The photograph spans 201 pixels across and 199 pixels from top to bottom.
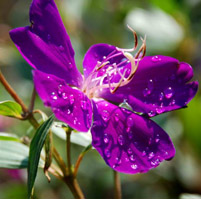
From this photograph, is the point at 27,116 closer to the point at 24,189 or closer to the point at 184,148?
the point at 24,189

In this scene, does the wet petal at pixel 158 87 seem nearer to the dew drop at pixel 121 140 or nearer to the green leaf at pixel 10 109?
the dew drop at pixel 121 140

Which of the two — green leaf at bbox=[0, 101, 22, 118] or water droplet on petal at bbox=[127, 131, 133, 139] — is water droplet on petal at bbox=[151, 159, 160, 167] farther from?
green leaf at bbox=[0, 101, 22, 118]

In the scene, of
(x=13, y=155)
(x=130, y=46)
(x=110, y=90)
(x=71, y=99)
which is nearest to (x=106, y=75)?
(x=110, y=90)

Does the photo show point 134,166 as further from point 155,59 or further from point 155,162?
point 155,59

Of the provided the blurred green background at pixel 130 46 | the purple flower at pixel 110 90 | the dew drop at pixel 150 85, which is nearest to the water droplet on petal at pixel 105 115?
the purple flower at pixel 110 90

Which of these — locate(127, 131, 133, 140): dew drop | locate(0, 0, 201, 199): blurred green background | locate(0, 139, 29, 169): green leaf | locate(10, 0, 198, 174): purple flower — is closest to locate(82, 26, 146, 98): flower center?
locate(10, 0, 198, 174): purple flower
